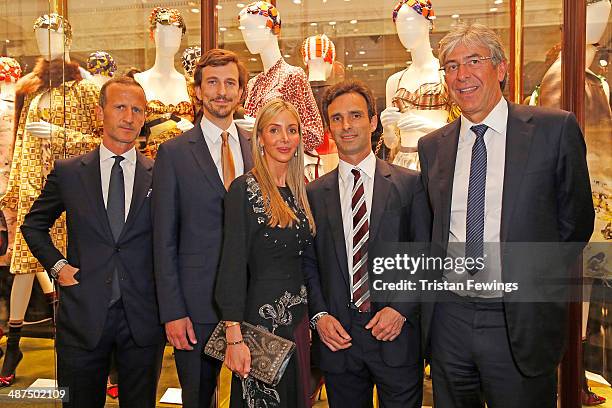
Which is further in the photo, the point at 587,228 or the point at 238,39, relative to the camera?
the point at 238,39

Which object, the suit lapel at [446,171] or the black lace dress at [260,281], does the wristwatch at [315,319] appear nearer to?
the black lace dress at [260,281]

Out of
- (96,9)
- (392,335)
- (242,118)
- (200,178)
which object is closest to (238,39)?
(242,118)

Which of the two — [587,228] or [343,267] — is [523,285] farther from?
[343,267]

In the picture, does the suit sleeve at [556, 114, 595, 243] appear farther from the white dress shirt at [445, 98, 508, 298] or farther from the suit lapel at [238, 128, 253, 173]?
the suit lapel at [238, 128, 253, 173]

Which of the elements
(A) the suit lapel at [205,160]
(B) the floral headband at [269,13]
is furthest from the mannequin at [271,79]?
(A) the suit lapel at [205,160]

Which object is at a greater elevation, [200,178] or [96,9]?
[96,9]

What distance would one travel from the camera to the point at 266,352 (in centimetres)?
192

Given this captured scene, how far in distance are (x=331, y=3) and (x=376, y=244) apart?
50.9 inches

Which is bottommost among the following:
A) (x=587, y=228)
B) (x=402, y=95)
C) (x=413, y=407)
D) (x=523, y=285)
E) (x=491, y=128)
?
(x=413, y=407)

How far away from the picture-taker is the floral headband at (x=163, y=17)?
3086 millimetres

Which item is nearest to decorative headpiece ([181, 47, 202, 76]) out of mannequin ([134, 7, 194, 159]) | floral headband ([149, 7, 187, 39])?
mannequin ([134, 7, 194, 159])

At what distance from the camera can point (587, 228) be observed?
2.05 meters

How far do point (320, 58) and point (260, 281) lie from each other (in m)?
1.30

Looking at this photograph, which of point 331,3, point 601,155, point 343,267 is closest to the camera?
point 343,267
